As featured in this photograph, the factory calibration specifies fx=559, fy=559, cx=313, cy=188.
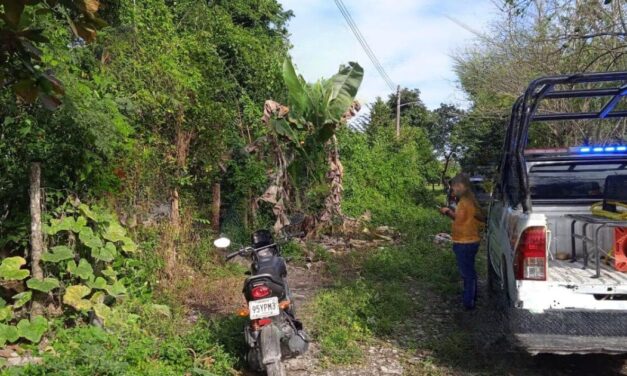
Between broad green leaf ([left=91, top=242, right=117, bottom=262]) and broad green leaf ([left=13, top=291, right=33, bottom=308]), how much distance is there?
24.6 inches

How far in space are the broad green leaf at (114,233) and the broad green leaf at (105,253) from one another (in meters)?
0.14

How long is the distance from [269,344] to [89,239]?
2087mm

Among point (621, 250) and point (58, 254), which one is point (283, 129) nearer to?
point (58, 254)

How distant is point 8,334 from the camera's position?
15.1 ft

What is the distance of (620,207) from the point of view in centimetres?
525

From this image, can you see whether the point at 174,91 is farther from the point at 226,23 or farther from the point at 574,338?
the point at 226,23

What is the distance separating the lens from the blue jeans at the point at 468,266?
6.45 meters

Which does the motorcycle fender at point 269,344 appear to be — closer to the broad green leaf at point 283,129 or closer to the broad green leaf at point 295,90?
the broad green leaf at point 283,129

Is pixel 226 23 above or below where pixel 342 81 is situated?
above

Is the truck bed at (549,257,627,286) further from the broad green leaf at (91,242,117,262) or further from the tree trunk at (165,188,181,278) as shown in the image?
the tree trunk at (165,188,181,278)

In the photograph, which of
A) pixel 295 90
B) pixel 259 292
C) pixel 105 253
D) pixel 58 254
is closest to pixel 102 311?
pixel 105 253

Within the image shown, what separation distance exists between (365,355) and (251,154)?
566cm

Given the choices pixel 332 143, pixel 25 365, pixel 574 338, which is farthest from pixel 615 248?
pixel 332 143

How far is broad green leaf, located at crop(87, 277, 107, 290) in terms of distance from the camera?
5.19 metres
